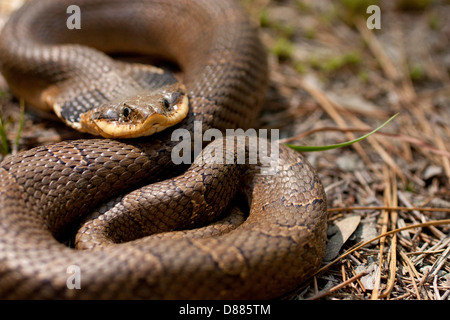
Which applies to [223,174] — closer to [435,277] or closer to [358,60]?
[435,277]

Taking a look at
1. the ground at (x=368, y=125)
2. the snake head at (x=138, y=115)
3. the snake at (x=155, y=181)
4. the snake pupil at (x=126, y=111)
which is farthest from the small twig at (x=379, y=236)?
the snake pupil at (x=126, y=111)

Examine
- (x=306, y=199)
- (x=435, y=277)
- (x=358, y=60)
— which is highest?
(x=358, y=60)

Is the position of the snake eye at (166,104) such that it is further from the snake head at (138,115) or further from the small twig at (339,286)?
the small twig at (339,286)

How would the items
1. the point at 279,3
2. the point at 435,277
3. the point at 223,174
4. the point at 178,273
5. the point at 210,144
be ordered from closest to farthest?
the point at 178,273 → the point at 435,277 → the point at 223,174 → the point at 210,144 → the point at 279,3

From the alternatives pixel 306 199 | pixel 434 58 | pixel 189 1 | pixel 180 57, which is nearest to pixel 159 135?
pixel 306 199

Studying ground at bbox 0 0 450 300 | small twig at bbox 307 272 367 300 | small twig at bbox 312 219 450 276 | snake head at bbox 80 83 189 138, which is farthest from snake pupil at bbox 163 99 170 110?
small twig at bbox 307 272 367 300

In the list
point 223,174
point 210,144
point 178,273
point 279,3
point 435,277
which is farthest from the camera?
point 279,3

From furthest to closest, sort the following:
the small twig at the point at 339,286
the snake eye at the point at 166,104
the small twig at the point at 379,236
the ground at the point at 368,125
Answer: the snake eye at the point at 166,104 < the ground at the point at 368,125 < the small twig at the point at 379,236 < the small twig at the point at 339,286
